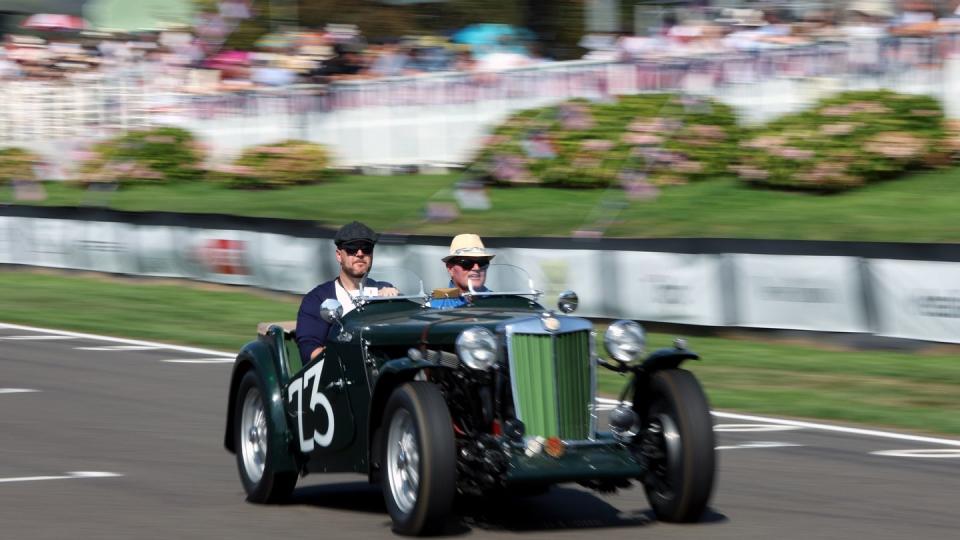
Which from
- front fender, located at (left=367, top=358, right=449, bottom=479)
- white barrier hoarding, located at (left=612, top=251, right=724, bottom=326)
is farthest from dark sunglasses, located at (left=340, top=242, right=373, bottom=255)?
white barrier hoarding, located at (left=612, top=251, right=724, bottom=326)

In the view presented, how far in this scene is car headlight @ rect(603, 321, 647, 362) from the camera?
7.11 metres

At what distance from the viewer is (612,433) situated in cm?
717

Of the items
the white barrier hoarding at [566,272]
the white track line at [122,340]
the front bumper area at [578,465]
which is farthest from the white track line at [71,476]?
the white barrier hoarding at [566,272]

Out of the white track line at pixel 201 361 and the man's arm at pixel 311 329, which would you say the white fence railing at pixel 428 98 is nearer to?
the white track line at pixel 201 361

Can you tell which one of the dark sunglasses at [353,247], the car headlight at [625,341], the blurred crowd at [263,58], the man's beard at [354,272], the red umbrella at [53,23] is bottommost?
the car headlight at [625,341]

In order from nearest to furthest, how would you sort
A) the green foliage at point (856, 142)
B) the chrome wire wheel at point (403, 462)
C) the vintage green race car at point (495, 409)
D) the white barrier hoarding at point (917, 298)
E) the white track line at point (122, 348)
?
1. the vintage green race car at point (495, 409)
2. the chrome wire wheel at point (403, 462)
3. the white barrier hoarding at point (917, 298)
4. the white track line at point (122, 348)
5. the green foliage at point (856, 142)

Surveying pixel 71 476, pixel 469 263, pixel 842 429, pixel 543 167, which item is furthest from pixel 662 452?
pixel 543 167

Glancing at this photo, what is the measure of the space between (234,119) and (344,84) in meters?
3.18

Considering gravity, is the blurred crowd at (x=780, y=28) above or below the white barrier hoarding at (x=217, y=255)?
above

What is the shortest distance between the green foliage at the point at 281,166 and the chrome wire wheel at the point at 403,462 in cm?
2383

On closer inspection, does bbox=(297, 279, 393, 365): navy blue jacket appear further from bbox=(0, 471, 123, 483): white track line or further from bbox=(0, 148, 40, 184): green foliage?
bbox=(0, 148, 40, 184): green foliage

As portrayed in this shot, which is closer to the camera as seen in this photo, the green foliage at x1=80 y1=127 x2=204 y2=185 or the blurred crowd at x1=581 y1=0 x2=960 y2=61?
the blurred crowd at x1=581 y1=0 x2=960 y2=61

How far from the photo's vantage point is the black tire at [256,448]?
809 centimetres

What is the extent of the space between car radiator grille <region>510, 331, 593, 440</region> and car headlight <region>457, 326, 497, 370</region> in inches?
6.5
